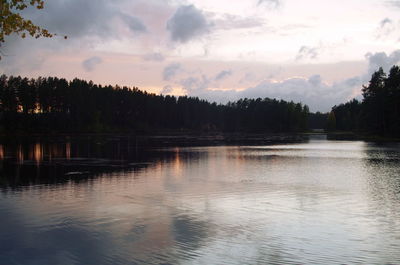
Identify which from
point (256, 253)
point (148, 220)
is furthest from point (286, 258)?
point (148, 220)

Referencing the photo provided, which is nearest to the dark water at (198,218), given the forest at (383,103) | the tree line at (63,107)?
→ the forest at (383,103)

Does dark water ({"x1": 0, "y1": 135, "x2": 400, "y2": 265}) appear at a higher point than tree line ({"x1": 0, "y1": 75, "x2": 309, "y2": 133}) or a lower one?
lower

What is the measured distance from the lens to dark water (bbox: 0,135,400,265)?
13484mm

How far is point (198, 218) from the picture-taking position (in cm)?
1845

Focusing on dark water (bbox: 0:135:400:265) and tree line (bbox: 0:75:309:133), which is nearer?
dark water (bbox: 0:135:400:265)

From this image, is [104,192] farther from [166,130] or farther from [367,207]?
[166,130]

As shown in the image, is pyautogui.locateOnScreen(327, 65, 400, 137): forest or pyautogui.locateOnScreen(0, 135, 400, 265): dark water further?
pyautogui.locateOnScreen(327, 65, 400, 137): forest

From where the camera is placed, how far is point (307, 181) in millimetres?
30828

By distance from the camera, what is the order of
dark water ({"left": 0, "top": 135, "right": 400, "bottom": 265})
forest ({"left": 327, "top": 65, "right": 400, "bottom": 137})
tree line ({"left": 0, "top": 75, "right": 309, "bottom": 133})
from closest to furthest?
dark water ({"left": 0, "top": 135, "right": 400, "bottom": 265})
forest ({"left": 327, "top": 65, "right": 400, "bottom": 137})
tree line ({"left": 0, "top": 75, "right": 309, "bottom": 133})

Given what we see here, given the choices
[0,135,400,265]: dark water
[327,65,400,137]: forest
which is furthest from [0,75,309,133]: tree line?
[0,135,400,265]: dark water

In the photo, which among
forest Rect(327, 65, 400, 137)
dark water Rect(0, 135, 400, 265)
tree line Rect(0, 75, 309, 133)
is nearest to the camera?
dark water Rect(0, 135, 400, 265)

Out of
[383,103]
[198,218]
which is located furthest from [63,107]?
[198,218]

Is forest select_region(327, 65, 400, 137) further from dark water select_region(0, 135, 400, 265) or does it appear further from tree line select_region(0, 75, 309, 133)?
tree line select_region(0, 75, 309, 133)

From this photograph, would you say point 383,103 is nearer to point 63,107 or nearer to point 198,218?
point 198,218
